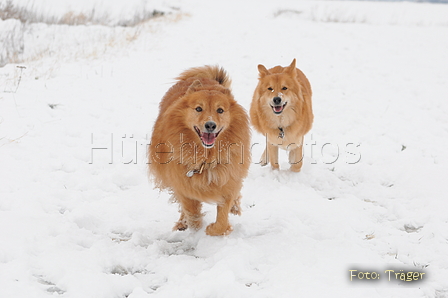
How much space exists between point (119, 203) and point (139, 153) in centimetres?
128

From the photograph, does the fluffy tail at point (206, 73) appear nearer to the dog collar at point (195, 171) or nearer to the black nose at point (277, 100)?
the black nose at point (277, 100)

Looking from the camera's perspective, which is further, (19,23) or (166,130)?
(19,23)

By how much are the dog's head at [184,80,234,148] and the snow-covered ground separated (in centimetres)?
96

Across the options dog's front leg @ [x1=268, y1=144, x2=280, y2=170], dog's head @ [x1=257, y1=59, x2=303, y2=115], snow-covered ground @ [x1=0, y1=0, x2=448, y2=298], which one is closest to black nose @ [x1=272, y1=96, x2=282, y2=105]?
dog's head @ [x1=257, y1=59, x2=303, y2=115]

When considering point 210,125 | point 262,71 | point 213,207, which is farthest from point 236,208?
point 262,71

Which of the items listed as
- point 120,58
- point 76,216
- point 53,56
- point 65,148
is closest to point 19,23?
point 53,56

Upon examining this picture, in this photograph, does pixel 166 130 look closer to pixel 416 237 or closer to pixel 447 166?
pixel 416 237

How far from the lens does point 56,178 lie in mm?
3746

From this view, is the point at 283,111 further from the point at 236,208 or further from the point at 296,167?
the point at 236,208

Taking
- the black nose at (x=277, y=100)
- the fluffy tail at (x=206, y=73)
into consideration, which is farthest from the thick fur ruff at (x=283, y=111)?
the fluffy tail at (x=206, y=73)

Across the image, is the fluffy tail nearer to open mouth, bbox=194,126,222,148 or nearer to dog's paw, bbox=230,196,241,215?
open mouth, bbox=194,126,222,148

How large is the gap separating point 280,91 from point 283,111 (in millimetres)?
295

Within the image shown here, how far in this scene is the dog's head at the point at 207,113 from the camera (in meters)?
2.94

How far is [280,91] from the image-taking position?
4.51 m
